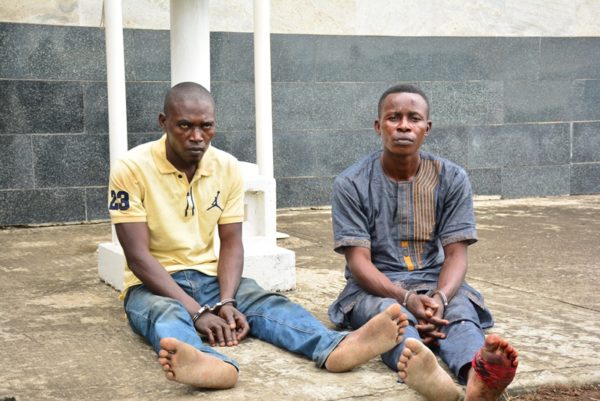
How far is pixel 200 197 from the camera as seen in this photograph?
4203 millimetres

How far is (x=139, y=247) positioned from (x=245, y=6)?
168 inches

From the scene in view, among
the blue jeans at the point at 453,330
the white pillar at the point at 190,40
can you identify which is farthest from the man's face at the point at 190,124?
the white pillar at the point at 190,40

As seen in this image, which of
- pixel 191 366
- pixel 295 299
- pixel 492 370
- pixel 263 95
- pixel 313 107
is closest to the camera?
pixel 492 370

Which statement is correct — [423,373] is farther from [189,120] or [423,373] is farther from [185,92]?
[185,92]

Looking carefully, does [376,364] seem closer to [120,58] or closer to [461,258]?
[461,258]

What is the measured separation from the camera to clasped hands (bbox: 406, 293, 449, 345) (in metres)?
3.74

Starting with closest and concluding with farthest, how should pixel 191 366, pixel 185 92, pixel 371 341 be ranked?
pixel 191 366
pixel 371 341
pixel 185 92

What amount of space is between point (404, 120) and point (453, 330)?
2.86 ft

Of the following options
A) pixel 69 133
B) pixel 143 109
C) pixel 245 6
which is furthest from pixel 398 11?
pixel 69 133

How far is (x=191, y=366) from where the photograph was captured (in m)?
3.25

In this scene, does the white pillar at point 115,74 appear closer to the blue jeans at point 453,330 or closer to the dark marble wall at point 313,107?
the dark marble wall at point 313,107

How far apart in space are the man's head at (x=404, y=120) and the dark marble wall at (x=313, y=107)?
3.83m

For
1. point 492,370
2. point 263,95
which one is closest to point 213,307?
point 492,370

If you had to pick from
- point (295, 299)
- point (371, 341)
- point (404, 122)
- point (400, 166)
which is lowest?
point (295, 299)
